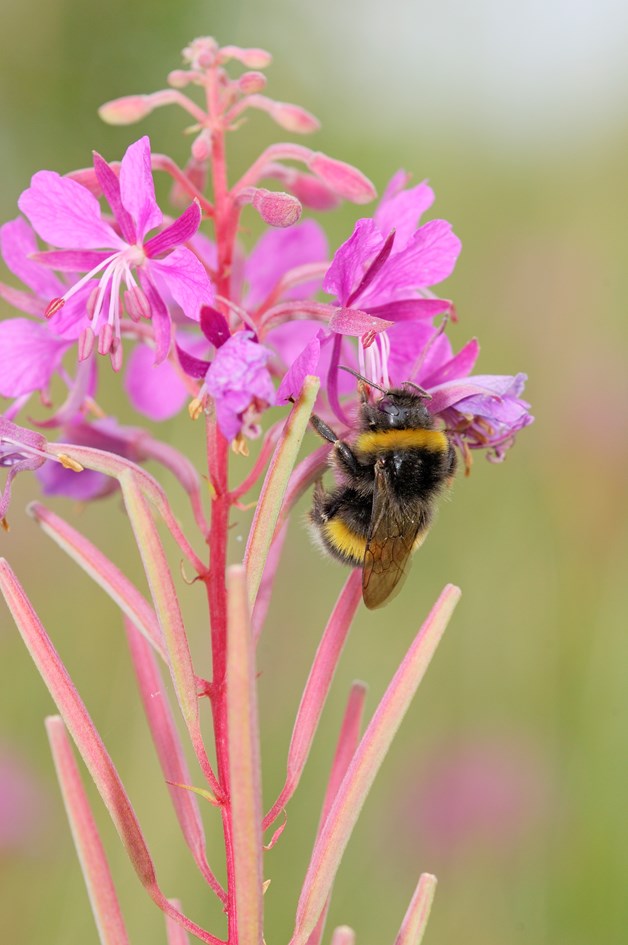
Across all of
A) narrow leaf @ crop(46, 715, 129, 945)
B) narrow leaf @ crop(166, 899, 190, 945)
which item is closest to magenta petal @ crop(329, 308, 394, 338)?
narrow leaf @ crop(46, 715, 129, 945)

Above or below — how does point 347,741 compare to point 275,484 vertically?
below

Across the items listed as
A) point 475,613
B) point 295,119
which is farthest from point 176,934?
point 475,613

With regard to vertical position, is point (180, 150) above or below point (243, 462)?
above

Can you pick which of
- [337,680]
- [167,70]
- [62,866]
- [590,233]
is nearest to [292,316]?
[62,866]

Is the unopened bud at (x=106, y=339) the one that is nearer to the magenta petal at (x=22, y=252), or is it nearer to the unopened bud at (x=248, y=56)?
the magenta petal at (x=22, y=252)

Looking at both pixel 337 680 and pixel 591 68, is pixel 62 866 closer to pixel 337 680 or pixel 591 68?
pixel 337 680

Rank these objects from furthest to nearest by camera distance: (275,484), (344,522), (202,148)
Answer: (344,522) → (202,148) → (275,484)

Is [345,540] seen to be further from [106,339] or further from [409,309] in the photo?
[106,339]

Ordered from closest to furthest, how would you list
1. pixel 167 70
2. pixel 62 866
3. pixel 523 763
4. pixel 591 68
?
pixel 62 866
pixel 523 763
pixel 591 68
pixel 167 70
